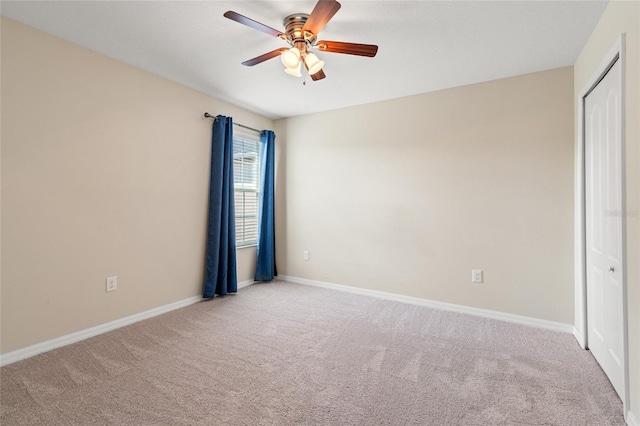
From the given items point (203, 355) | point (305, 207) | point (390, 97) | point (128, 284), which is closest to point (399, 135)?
point (390, 97)

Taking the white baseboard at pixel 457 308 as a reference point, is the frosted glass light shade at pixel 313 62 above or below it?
above

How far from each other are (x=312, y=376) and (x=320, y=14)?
90.0 inches

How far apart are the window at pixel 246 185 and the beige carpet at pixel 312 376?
146 centimetres

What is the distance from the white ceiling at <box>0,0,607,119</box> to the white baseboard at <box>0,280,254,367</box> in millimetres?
2393

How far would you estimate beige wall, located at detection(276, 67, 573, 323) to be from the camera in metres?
2.82

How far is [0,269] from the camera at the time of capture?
208 centimetres

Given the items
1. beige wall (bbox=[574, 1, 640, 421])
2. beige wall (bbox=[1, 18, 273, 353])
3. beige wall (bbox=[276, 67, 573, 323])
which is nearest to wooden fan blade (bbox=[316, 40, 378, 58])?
beige wall (bbox=[574, 1, 640, 421])

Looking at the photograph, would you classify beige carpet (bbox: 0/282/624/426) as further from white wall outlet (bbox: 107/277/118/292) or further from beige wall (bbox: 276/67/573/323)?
beige wall (bbox: 276/67/573/323)

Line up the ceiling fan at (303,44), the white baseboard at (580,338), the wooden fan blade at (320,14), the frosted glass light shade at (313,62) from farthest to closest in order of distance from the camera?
the white baseboard at (580,338)
the frosted glass light shade at (313,62)
the ceiling fan at (303,44)
the wooden fan blade at (320,14)

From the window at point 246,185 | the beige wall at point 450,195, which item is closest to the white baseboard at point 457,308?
the beige wall at point 450,195

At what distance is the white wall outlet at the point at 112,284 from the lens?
268cm

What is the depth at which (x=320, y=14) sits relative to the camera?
1740 millimetres

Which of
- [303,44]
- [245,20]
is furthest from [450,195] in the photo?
[245,20]

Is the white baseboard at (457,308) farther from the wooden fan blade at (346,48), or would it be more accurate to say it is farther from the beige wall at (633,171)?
the wooden fan blade at (346,48)
